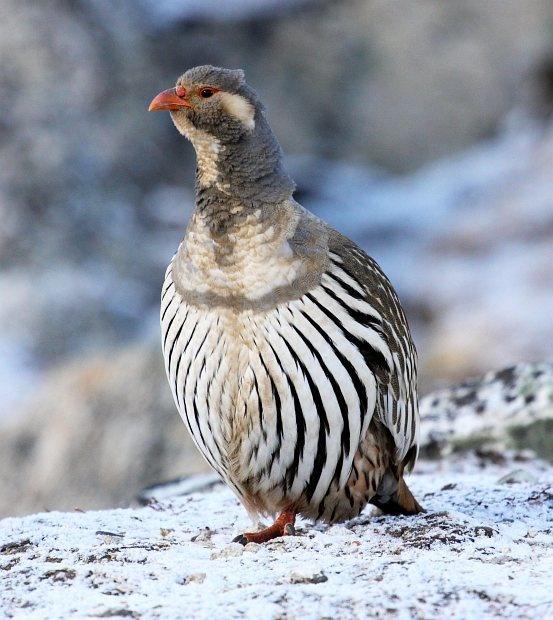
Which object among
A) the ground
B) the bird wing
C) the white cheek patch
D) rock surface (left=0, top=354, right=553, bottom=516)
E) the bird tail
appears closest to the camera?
the ground

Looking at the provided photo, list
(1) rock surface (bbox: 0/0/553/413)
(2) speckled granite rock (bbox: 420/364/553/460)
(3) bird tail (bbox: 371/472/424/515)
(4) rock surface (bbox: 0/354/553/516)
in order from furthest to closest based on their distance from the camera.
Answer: (1) rock surface (bbox: 0/0/553/413)
(4) rock surface (bbox: 0/354/553/516)
(2) speckled granite rock (bbox: 420/364/553/460)
(3) bird tail (bbox: 371/472/424/515)

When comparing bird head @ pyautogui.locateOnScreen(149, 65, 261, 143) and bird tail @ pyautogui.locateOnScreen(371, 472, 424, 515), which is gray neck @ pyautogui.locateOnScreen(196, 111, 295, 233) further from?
bird tail @ pyautogui.locateOnScreen(371, 472, 424, 515)

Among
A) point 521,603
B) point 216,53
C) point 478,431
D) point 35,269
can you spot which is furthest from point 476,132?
point 521,603

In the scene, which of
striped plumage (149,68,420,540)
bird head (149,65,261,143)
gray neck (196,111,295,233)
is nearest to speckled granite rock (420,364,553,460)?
striped plumage (149,68,420,540)

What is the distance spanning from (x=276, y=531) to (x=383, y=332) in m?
1.18

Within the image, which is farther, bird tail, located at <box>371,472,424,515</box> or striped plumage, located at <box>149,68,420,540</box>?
bird tail, located at <box>371,472,424,515</box>

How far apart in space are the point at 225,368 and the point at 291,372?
335 mm

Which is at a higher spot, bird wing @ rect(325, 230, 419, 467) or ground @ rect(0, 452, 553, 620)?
bird wing @ rect(325, 230, 419, 467)

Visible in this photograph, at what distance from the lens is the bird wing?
589 cm

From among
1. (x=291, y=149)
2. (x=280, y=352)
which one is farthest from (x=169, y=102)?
(x=291, y=149)

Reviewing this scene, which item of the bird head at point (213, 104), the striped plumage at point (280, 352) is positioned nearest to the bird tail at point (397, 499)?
the striped plumage at point (280, 352)

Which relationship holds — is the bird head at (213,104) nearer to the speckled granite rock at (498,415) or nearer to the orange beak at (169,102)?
the orange beak at (169,102)

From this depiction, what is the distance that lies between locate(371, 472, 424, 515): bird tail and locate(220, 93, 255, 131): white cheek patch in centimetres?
205

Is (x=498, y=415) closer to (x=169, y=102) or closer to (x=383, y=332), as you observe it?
(x=383, y=332)
